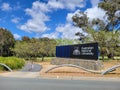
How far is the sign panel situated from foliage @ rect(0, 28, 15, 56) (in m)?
44.7

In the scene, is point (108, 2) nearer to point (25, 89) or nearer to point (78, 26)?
point (78, 26)

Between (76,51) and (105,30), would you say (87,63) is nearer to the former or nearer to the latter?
(76,51)

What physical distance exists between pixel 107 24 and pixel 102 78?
3099cm

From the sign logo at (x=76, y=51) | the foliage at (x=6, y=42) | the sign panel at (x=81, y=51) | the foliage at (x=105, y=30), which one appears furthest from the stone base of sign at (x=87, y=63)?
the foliage at (x=6, y=42)

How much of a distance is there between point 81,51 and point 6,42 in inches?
2067

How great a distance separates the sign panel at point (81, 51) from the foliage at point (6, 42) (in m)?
44.7

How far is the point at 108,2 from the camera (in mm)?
42500

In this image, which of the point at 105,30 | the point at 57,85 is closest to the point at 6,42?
the point at 105,30

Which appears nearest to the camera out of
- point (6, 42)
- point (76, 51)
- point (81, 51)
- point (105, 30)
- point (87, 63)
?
point (87, 63)

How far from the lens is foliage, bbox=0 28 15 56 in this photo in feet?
250

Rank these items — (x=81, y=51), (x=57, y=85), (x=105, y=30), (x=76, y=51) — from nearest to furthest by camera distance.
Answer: (x=57, y=85)
(x=81, y=51)
(x=76, y=51)
(x=105, y=30)

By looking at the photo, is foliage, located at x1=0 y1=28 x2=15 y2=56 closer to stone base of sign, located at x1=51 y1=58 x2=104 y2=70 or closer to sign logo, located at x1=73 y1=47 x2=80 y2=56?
stone base of sign, located at x1=51 y1=58 x2=104 y2=70

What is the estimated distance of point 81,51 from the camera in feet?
91.4

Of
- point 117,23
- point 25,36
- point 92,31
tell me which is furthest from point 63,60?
point 25,36
